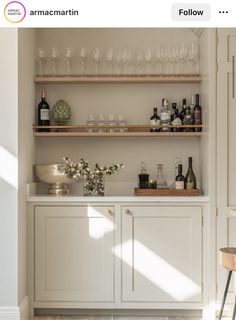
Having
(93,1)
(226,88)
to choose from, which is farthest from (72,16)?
(226,88)

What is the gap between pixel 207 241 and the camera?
3.48m

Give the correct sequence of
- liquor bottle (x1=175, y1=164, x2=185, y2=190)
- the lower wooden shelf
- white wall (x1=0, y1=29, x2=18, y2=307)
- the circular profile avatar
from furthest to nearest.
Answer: liquor bottle (x1=175, y1=164, x2=185, y2=190), the lower wooden shelf, white wall (x1=0, y1=29, x2=18, y2=307), the circular profile avatar

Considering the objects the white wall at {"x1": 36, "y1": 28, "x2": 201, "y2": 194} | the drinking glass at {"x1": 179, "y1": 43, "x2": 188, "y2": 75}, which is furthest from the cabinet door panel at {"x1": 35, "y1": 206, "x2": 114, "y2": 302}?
the drinking glass at {"x1": 179, "y1": 43, "x2": 188, "y2": 75}

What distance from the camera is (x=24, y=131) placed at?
353cm

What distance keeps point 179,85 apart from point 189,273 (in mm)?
1531

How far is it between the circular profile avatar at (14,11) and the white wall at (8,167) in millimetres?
2474

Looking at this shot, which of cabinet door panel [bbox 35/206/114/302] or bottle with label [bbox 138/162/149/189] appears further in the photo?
bottle with label [bbox 138/162/149/189]

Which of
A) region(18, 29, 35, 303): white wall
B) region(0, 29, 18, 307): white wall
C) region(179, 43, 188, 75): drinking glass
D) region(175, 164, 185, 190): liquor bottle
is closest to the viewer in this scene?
→ region(0, 29, 18, 307): white wall

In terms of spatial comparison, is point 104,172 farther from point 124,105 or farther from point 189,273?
point 189,273

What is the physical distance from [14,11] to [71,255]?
287cm

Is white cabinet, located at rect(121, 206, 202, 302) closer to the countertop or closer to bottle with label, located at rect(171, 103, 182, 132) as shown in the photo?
the countertop

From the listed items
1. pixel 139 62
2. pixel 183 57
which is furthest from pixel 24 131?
pixel 183 57

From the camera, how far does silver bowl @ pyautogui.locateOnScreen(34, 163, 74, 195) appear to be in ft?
12.5

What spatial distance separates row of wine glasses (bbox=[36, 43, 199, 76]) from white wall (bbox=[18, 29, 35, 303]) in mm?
207
